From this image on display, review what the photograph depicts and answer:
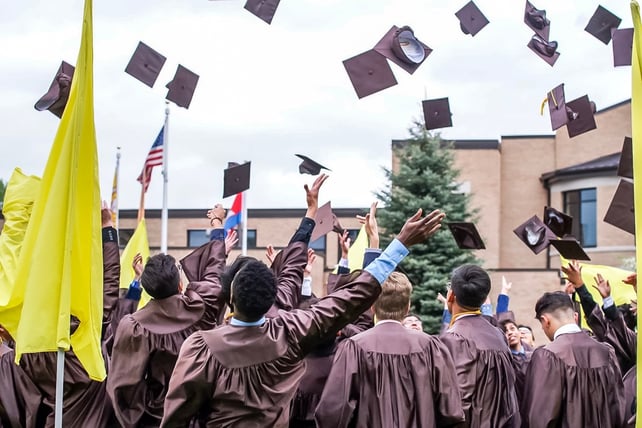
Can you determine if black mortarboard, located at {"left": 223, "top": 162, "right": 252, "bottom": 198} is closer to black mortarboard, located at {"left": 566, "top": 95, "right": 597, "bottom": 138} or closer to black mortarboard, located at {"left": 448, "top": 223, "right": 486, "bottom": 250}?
black mortarboard, located at {"left": 448, "top": 223, "right": 486, "bottom": 250}

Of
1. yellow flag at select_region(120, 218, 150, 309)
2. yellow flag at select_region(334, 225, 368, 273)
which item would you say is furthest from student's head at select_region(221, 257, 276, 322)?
yellow flag at select_region(120, 218, 150, 309)

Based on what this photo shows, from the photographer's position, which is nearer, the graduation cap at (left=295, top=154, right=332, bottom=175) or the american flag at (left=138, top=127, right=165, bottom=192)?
the graduation cap at (left=295, top=154, right=332, bottom=175)

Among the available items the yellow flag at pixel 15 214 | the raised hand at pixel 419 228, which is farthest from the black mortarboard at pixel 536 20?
the yellow flag at pixel 15 214

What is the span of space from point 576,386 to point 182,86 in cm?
423

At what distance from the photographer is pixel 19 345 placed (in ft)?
16.4

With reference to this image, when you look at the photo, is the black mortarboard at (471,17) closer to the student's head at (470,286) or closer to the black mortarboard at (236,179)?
the black mortarboard at (236,179)

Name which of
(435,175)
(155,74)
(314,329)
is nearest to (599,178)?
(435,175)

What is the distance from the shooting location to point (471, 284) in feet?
20.2

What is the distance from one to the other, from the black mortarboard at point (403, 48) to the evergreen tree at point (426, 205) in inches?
633

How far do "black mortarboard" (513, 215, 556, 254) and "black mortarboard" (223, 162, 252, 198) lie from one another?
256 centimetres

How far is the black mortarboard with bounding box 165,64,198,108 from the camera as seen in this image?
8234 mm

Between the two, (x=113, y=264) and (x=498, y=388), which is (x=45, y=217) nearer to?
(x=113, y=264)

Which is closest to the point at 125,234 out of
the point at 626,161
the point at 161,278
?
the point at 161,278

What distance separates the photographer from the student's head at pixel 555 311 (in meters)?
6.45
